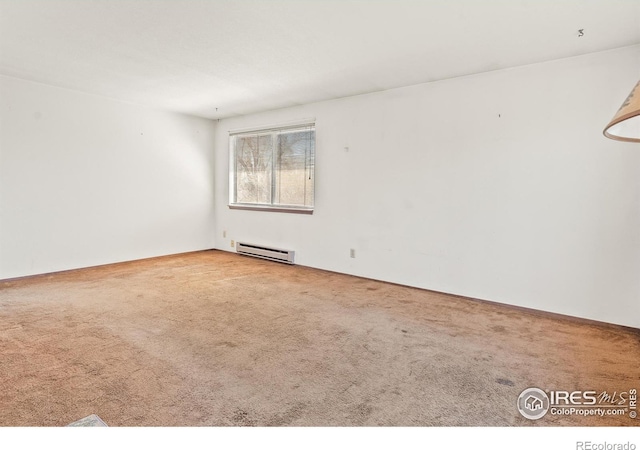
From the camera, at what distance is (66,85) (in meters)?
4.40

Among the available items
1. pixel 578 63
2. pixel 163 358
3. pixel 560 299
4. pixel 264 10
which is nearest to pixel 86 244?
pixel 163 358

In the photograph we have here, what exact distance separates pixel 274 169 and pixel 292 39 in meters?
2.87

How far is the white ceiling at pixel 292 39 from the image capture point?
244cm

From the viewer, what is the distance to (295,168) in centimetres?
534

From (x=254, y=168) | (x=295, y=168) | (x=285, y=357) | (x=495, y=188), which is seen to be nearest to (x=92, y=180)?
(x=254, y=168)

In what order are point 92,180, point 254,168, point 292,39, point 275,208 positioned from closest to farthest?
point 292,39 → point 92,180 → point 275,208 → point 254,168

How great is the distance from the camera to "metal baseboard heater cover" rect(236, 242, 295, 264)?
17.7ft

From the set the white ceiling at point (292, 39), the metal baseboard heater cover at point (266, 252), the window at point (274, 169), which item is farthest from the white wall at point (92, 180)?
the metal baseboard heater cover at point (266, 252)

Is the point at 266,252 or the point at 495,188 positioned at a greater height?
the point at 495,188

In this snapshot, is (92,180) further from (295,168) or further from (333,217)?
(333,217)

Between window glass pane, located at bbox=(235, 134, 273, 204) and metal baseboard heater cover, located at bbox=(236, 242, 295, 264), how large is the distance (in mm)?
769

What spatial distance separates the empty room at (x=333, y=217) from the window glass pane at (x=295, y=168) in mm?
42

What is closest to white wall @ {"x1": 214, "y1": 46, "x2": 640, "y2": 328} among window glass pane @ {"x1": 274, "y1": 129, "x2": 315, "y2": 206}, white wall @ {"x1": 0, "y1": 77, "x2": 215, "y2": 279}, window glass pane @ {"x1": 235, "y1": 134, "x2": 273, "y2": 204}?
window glass pane @ {"x1": 274, "y1": 129, "x2": 315, "y2": 206}

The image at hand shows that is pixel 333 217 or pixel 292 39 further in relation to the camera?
pixel 333 217
